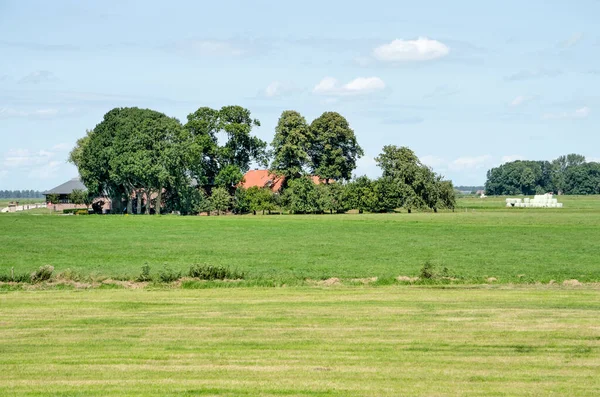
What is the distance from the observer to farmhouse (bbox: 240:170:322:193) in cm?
13162

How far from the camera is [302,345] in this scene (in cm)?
1662

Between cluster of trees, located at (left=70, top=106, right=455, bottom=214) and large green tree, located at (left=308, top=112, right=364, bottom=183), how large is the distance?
0.53 feet

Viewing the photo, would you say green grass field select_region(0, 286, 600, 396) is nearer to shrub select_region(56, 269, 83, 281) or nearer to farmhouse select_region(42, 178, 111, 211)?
shrub select_region(56, 269, 83, 281)

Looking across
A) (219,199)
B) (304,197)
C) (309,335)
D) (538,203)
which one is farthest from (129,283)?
(538,203)

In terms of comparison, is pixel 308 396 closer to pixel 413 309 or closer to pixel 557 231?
pixel 413 309

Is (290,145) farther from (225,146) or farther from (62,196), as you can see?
(62,196)

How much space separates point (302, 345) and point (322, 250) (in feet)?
106

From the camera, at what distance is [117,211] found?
12469 cm

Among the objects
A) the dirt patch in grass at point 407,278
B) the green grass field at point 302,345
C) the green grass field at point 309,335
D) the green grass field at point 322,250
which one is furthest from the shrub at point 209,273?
the dirt patch in grass at point 407,278

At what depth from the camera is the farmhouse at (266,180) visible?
131625 millimetres

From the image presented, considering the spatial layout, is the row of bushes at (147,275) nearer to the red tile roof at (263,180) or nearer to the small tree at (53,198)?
the red tile roof at (263,180)

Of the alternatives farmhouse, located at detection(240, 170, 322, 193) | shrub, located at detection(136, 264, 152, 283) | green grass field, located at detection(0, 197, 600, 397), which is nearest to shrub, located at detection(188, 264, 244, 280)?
green grass field, located at detection(0, 197, 600, 397)

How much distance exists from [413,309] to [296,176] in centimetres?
10949

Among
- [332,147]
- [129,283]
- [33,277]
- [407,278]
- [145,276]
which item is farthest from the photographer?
[332,147]
